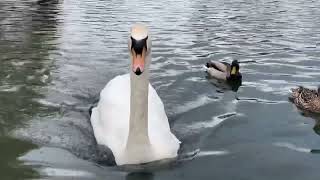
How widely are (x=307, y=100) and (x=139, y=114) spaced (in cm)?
457

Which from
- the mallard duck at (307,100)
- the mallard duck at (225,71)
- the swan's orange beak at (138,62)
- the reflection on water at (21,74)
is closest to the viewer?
the swan's orange beak at (138,62)

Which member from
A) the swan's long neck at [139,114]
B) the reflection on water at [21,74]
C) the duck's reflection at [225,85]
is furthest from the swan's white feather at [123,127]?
the duck's reflection at [225,85]

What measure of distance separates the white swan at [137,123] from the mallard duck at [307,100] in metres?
3.29

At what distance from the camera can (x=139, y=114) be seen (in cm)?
783

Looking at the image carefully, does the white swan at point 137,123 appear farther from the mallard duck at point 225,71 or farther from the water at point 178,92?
the mallard duck at point 225,71

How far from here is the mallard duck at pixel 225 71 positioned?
13750mm

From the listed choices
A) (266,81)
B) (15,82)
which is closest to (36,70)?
(15,82)

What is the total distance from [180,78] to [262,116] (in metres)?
3.21

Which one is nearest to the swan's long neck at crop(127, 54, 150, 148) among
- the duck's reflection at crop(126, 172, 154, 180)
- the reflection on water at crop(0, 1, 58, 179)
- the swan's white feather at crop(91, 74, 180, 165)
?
the swan's white feather at crop(91, 74, 180, 165)

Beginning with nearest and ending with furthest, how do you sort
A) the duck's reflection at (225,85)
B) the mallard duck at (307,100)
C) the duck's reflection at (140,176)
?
1. the duck's reflection at (140,176)
2. the mallard duck at (307,100)
3. the duck's reflection at (225,85)

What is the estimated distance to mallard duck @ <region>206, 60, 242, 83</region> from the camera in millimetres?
13750

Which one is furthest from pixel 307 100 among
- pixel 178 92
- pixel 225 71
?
pixel 225 71

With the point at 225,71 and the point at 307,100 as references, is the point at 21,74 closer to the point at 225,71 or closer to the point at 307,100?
the point at 225,71

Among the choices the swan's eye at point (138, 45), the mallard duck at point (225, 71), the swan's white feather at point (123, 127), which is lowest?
the mallard duck at point (225, 71)
